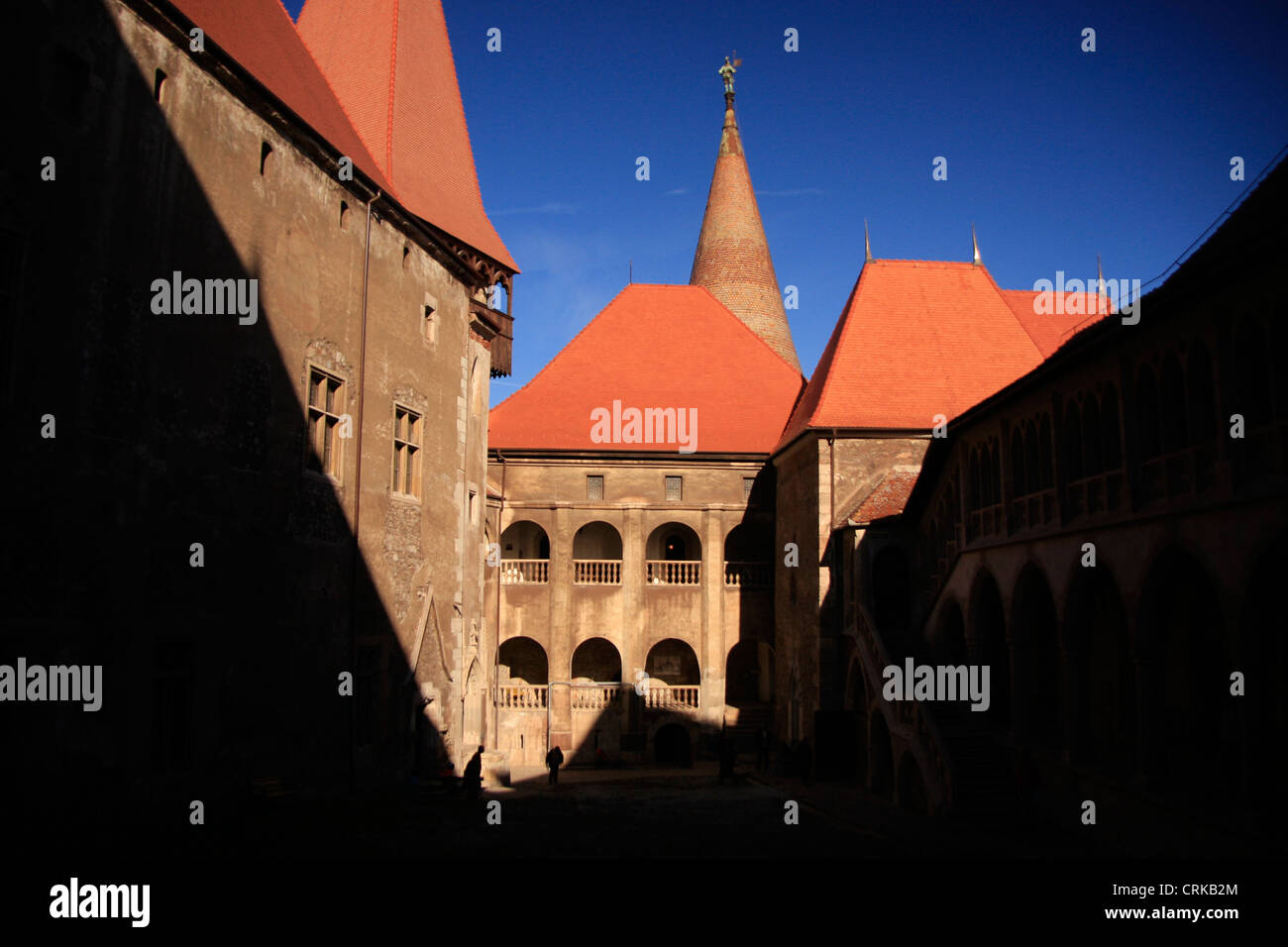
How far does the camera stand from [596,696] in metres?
31.1

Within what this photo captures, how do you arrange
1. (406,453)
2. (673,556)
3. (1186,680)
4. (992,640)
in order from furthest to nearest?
(673,556)
(992,640)
(406,453)
(1186,680)

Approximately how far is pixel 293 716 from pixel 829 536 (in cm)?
1478

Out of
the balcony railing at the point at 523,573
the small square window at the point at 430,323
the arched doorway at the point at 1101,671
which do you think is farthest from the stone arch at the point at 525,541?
the arched doorway at the point at 1101,671

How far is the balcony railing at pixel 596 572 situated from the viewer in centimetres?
3228

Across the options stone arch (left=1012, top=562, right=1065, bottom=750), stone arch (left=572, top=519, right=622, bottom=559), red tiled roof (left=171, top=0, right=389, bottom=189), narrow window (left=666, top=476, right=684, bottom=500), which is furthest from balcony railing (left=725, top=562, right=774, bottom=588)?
red tiled roof (left=171, top=0, right=389, bottom=189)

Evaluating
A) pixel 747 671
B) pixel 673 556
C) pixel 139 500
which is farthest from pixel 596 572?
pixel 139 500

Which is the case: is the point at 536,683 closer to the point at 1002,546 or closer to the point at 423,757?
the point at 423,757

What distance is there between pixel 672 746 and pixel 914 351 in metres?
13.9

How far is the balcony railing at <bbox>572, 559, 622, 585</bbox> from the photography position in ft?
106

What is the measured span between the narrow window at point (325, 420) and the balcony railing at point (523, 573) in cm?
1652

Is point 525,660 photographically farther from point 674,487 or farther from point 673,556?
point 674,487

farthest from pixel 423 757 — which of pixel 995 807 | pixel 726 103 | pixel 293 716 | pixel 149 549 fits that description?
pixel 726 103

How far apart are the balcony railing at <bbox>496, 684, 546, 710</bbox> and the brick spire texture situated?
1778cm

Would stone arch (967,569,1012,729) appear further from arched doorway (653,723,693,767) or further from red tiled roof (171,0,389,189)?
red tiled roof (171,0,389,189)
